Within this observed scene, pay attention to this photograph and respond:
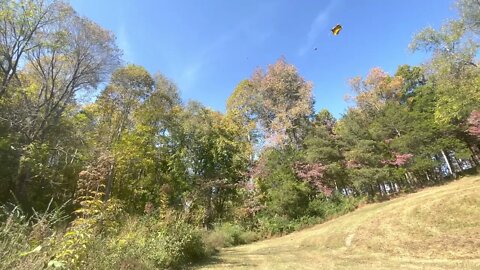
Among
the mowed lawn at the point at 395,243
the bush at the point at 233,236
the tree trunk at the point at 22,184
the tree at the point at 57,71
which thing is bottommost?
the mowed lawn at the point at 395,243

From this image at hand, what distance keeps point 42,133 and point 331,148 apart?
17736 millimetres

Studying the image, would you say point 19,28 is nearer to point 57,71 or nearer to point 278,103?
point 57,71

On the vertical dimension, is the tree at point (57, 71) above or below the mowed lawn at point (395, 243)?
above

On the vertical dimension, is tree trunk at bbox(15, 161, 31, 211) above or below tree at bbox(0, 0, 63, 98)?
below

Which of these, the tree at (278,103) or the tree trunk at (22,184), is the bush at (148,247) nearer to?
the tree trunk at (22,184)

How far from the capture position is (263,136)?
2391cm

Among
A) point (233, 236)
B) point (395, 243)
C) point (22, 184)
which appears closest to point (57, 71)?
point (22, 184)

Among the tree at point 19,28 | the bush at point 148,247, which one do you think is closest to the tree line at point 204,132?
the tree at point 19,28

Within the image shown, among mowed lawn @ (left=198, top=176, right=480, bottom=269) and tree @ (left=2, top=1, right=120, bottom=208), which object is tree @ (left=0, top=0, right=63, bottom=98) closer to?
tree @ (left=2, top=1, right=120, bottom=208)

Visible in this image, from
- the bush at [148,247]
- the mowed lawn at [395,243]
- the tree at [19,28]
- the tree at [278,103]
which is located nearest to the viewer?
the bush at [148,247]

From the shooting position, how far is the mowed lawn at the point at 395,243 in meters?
7.89

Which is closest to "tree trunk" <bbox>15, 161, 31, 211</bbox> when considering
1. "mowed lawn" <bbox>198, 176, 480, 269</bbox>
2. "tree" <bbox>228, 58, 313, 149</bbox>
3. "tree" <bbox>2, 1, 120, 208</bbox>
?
"tree" <bbox>2, 1, 120, 208</bbox>

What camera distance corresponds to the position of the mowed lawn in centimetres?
789

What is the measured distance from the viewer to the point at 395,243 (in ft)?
34.6
